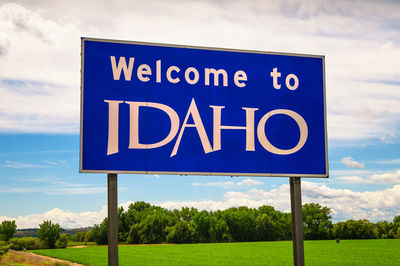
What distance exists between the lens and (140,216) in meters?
114

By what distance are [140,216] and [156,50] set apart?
350ft

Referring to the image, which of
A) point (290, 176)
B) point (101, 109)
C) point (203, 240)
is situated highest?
point (101, 109)

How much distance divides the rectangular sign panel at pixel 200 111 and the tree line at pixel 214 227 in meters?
97.0

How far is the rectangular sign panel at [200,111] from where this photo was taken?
9.72 meters

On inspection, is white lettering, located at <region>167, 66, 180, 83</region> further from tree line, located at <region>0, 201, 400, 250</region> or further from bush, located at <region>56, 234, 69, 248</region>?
tree line, located at <region>0, 201, 400, 250</region>

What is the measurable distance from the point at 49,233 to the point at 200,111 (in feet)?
264

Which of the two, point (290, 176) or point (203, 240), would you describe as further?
point (203, 240)

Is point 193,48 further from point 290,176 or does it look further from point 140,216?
point 140,216

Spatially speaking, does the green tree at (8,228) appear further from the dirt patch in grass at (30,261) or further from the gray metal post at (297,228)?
the gray metal post at (297,228)

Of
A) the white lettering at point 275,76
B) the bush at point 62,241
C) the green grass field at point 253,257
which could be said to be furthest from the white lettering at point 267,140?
the bush at point 62,241

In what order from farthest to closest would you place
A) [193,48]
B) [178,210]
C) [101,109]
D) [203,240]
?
[178,210] → [203,240] → [193,48] → [101,109]

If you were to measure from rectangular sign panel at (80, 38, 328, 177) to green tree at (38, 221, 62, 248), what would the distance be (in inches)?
3135

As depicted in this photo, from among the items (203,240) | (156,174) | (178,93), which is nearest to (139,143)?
(156,174)

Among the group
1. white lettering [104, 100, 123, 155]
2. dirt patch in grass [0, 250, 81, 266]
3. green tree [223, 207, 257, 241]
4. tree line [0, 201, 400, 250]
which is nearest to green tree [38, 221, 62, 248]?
tree line [0, 201, 400, 250]
